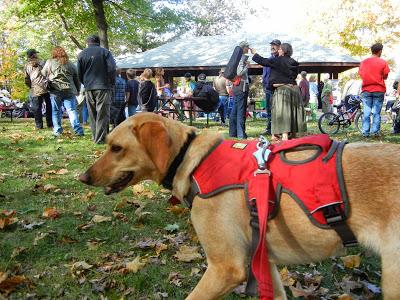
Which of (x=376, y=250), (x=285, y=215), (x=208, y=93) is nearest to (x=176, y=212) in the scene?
(x=285, y=215)

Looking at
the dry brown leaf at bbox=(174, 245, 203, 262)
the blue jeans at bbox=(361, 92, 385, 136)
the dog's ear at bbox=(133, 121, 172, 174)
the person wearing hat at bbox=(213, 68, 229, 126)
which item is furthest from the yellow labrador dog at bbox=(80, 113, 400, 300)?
the person wearing hat at bbox=(213, 68, 229, 126)

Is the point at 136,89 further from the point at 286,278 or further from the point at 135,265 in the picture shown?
the point at 286,278

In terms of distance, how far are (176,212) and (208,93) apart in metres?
11.5

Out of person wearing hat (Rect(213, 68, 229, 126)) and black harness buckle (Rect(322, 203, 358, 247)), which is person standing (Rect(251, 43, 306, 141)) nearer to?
black harness buckle (Rect(322, 203, 358, 247))

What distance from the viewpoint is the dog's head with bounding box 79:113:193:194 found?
268 cm

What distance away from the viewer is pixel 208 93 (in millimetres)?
16172

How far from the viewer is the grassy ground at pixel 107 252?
11.1 ft

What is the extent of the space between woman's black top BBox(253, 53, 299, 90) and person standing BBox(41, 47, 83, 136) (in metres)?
5.82

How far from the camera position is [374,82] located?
37.3 feet

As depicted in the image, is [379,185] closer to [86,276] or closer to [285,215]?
[285,215]

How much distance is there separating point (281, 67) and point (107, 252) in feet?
21.3

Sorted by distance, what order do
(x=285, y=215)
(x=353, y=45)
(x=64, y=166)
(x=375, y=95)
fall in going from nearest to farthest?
(x=285, y=215) → (x=64, y=166) → (x=375, y=95) → (x=353, y=45)

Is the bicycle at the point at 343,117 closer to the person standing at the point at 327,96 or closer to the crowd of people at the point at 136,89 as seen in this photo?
the crowd of people at the point at 136,89

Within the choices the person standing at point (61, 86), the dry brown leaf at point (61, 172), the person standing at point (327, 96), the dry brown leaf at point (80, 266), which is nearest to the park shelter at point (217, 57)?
the person standing at point (327, 96)
